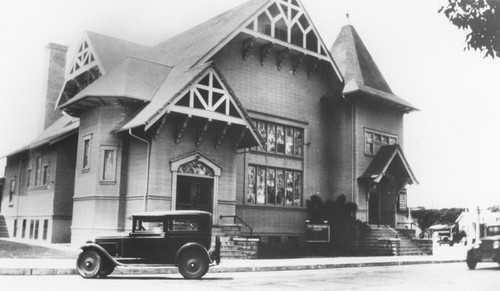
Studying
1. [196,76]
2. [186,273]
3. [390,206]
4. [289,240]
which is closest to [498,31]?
[186,273]

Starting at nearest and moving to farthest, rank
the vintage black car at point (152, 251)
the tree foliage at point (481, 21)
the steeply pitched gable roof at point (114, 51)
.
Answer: the tree foliage at point (481, 21), the vintage black car at point (152, 251), the steeply pitched gable roof at point (114, 51)

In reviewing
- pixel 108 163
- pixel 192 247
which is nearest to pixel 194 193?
pixel 108 163

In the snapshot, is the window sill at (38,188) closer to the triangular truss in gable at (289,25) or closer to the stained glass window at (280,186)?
the stained glass window at (280,186)

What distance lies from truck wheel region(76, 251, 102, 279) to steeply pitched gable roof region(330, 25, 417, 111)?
18.9 meters

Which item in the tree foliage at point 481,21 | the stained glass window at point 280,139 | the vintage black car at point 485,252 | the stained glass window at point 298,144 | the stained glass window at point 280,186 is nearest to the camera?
the tree foliage at point 481,21

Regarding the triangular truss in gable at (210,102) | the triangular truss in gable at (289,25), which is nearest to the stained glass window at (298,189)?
the triangular truss in gable at (289,25)

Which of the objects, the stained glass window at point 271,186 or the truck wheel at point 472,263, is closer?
the truck wheel at point 472,263

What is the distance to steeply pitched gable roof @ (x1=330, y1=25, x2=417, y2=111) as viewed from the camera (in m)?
30.7

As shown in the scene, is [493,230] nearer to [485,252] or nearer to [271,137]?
[485,252]

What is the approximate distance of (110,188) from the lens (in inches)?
939

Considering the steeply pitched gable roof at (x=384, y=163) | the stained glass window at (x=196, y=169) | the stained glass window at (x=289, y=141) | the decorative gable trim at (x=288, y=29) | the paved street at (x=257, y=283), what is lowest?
the paved street at (x=257, y=283)

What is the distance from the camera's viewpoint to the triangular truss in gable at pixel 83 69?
29172mm

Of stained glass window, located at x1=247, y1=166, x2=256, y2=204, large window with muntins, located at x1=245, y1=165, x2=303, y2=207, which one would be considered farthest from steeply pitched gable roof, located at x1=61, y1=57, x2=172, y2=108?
large window with muntins, located at x1=245, y1=165, x2=303, y2=207

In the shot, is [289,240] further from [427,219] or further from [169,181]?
[427,219]
